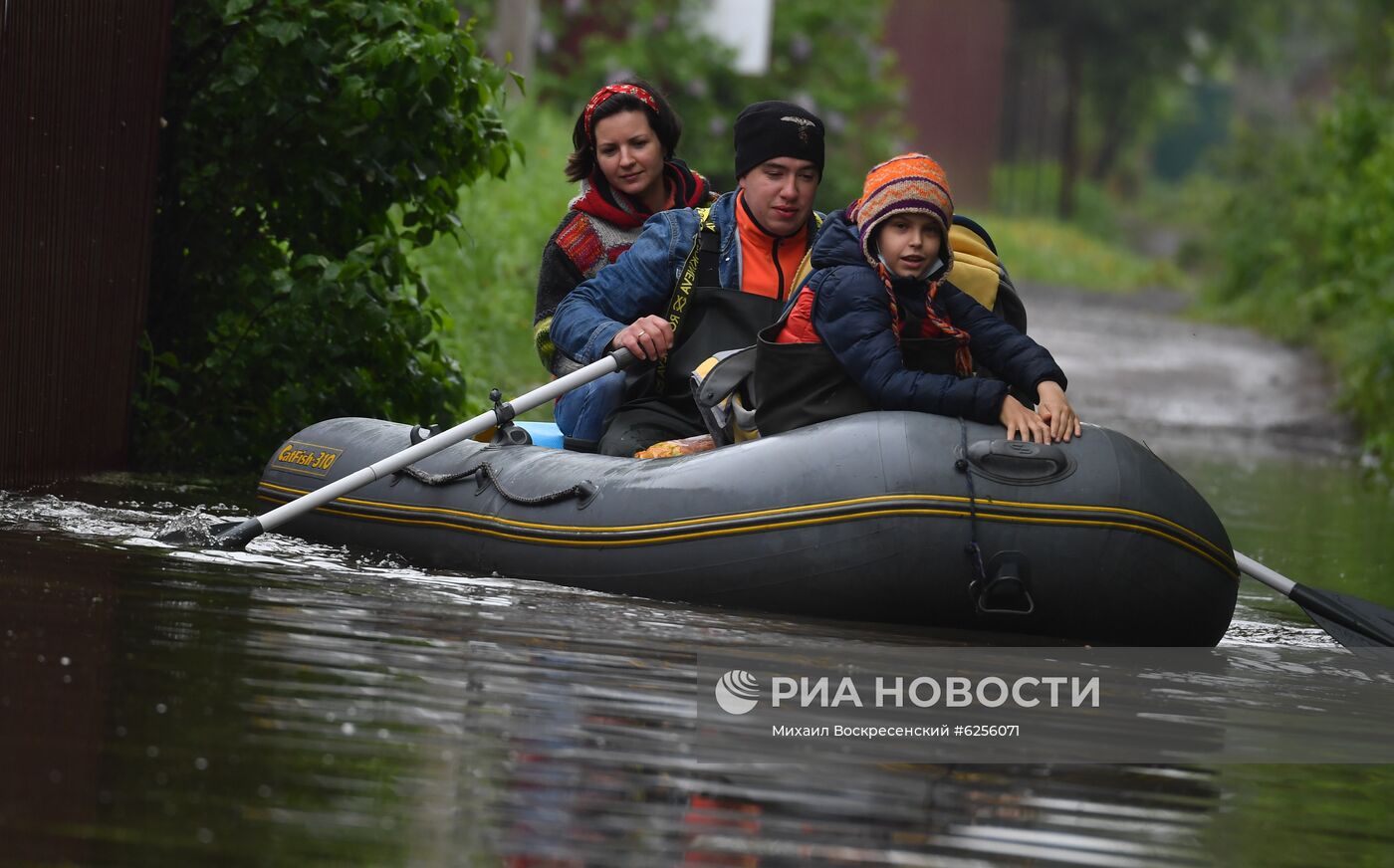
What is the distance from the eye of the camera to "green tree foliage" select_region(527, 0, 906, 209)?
20.1 m

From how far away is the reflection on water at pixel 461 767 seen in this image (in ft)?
10.7

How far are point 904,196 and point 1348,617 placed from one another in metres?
1.72

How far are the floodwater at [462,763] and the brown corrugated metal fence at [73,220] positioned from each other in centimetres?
121

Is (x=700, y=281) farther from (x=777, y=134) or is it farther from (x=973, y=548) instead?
(x=973, y=548)

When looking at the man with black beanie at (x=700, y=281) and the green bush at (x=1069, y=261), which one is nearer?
the man with black beanie at (x=700, y=281)

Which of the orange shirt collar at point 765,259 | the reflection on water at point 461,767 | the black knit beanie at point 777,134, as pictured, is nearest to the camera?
the reflection on water at point 461,767

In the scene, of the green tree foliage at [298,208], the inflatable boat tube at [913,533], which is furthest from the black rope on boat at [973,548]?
the green tree foliage at [298,208]

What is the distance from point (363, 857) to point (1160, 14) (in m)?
38.7

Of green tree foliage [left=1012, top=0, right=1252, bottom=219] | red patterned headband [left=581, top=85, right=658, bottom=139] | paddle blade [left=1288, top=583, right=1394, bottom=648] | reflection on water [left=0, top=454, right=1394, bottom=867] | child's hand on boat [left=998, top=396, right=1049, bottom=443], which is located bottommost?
reflection on water [left=0, top=454, right=1394, bottom=867]

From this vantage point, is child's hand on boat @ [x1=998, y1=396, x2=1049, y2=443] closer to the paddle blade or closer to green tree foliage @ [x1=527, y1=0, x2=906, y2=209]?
the paddle blade

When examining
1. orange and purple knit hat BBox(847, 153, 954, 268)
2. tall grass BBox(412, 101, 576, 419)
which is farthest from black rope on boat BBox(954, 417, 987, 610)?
tall grass BBox(412, 101, 576, 419)

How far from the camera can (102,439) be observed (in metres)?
7.40

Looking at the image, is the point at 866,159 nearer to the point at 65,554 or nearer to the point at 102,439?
the point at 102,439

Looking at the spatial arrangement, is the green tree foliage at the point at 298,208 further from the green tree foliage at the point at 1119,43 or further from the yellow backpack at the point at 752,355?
the green tree foliage at the point at 1119,43
